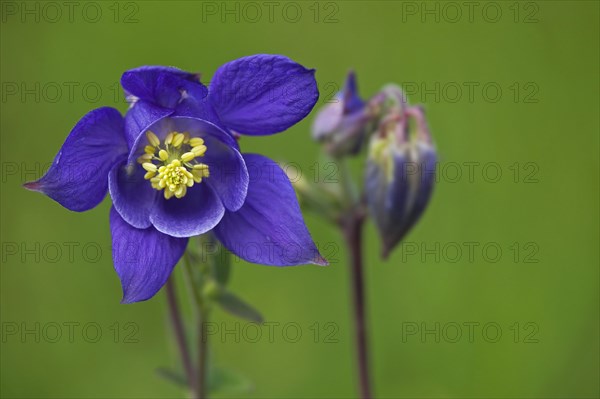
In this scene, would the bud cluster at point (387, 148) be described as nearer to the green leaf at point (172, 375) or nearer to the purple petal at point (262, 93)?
the purple petal at point (262, 93)

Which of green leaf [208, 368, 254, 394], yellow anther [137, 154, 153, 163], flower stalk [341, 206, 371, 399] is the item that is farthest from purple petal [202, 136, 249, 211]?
green leaf [208, 368, 254, 394]

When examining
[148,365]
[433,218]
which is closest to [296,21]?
[433,218]

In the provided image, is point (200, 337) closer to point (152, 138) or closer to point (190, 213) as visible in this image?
point (190, 213)

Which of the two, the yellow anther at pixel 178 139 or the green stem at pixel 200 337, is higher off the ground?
the yellow anther at pixel 178 139

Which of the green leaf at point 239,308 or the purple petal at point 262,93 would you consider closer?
the purple petal at point 262,93

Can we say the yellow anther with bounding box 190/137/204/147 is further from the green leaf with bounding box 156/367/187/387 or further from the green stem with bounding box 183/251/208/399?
the green leaf with bounding box 156/367/187/387

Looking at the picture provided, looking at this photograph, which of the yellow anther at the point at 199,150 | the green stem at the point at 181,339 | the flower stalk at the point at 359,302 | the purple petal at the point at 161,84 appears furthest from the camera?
the flower stalk at the point at 359,302

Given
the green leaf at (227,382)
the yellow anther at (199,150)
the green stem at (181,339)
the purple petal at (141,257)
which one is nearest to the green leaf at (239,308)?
the green stem at (181,339)
